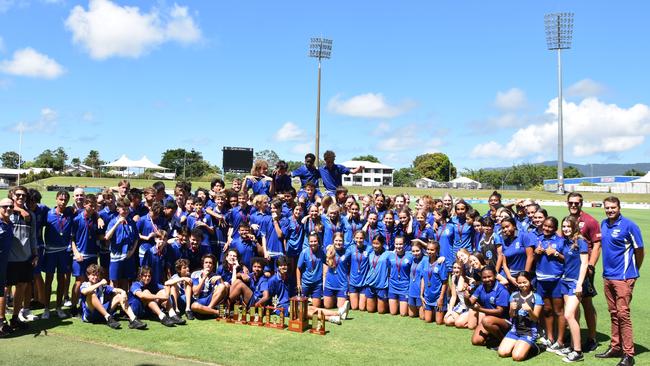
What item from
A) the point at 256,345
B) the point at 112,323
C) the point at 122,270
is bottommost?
the point at 256,345

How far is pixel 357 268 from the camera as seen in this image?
347 inches

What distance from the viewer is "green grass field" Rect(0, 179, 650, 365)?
595cm

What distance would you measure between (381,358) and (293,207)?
163 inches

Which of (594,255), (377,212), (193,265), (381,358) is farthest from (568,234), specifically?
(193,265)

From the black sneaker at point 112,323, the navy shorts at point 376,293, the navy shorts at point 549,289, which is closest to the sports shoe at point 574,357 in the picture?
the navy shorts at point 549,289

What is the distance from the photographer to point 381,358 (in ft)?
20.0

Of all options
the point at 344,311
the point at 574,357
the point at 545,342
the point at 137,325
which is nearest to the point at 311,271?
the point at 344,311

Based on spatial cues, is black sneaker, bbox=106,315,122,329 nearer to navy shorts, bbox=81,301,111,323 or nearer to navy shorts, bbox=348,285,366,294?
navy shorts, bbox=81,301,111,323

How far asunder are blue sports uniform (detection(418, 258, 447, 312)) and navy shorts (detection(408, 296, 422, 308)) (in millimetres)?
169

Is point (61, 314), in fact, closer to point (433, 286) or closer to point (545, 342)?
point (433, 286)

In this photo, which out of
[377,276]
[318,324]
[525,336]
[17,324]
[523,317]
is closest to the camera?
[525,336]

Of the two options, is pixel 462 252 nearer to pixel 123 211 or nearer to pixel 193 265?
pixel 193 265

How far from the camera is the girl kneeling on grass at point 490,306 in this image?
660cm

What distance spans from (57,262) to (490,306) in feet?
21.0
